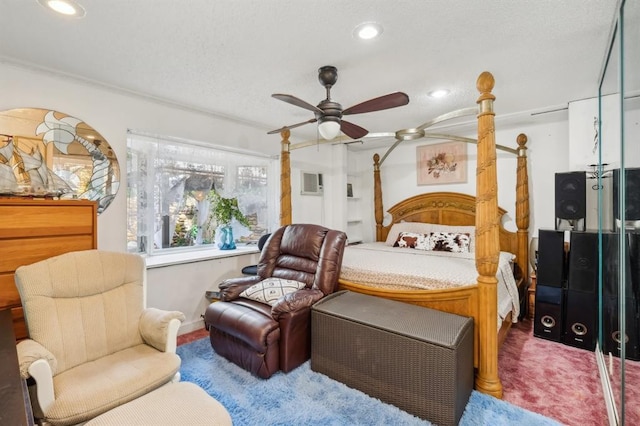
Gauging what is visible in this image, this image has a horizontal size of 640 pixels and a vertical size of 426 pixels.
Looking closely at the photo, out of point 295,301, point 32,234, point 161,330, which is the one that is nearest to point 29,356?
point 161,330

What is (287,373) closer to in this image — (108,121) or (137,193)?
(137,193)

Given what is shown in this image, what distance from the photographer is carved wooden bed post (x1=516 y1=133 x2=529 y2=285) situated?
347cm

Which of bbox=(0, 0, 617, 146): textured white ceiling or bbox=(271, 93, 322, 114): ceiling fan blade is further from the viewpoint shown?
bbox=(271, 93, 322, 114): ceiling fan blade

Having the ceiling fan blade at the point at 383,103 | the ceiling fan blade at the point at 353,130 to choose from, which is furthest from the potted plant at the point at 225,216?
the ceiling fan blade at the point at 383,103

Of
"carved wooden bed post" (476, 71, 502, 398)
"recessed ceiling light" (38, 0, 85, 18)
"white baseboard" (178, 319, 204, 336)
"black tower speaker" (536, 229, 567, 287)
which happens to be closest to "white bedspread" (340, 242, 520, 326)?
"carved wooden bed post" (476, 71, 502, 398)

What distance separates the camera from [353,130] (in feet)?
8.92

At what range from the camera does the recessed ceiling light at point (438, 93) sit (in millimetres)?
2805

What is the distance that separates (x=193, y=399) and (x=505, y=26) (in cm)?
266

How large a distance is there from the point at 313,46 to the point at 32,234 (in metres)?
2.16

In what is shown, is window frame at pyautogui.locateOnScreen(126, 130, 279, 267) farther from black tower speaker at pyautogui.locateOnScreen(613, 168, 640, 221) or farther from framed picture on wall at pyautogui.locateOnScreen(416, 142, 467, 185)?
black tower speaker at pyautogui.locateOnScreen(613, 168, 640, 221)

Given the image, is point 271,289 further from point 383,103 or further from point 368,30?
point 368,30

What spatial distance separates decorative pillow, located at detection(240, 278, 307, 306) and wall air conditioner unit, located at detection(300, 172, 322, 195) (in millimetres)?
2017

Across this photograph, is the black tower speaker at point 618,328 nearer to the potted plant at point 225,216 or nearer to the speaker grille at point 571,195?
the speaker grille at point 571,195

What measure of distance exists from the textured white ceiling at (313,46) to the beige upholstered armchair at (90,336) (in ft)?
4.72
